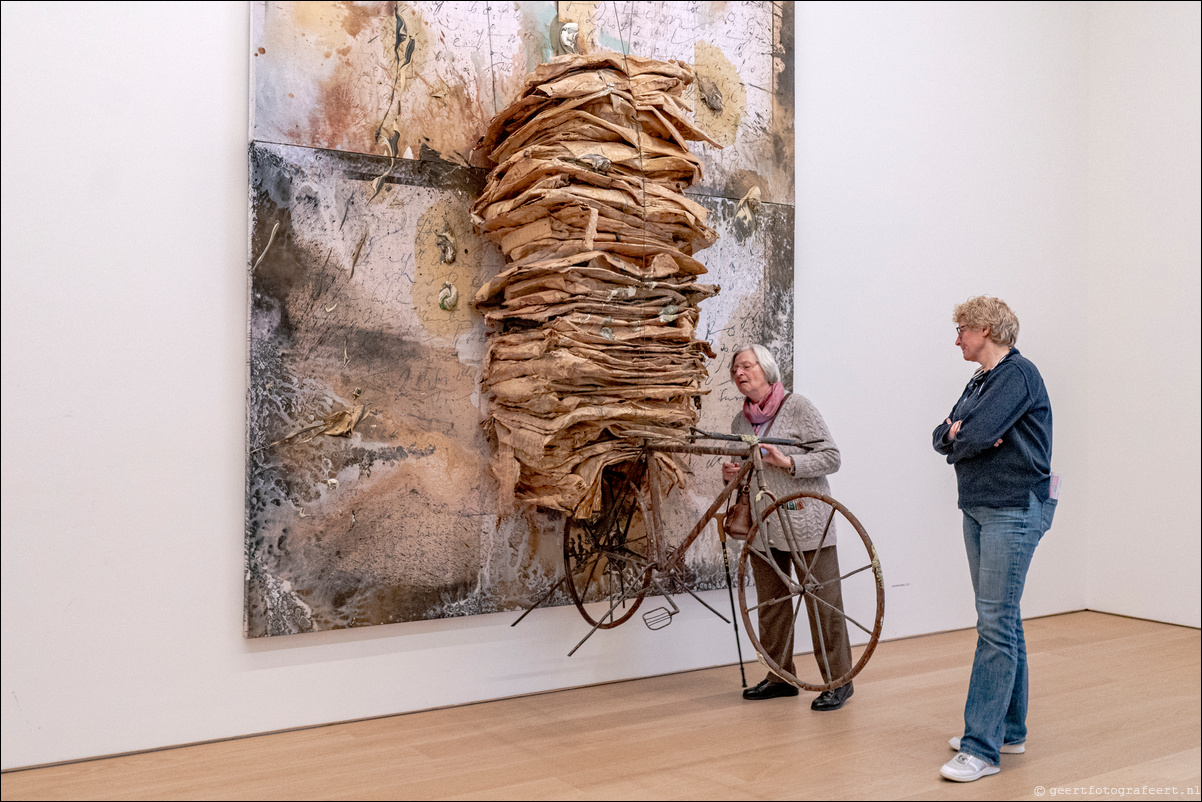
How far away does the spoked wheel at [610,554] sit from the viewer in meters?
3.45

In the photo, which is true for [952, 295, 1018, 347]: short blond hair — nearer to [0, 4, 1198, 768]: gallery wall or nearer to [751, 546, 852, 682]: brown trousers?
[751, 546, 852, 682]: brown trousers

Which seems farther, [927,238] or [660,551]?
[927,238]

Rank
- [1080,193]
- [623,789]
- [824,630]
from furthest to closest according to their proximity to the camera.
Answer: [1080,193], [824,630], [623,789]

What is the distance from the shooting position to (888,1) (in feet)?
14.4

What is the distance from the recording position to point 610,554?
3.42m

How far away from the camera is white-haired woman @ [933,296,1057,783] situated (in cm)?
267

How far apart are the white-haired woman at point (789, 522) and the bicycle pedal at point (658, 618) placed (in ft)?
1.35

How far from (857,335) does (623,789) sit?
245cm

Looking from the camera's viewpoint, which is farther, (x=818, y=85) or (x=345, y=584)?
(x=818, y=85)

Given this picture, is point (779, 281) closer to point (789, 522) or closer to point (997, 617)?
point (789, 522)

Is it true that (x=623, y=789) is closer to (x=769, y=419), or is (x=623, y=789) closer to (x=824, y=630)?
(x=824, y=630)

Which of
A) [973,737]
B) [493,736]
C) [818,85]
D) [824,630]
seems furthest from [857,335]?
[493,736]

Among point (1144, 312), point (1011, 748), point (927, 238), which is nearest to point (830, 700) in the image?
point (1011, 748)

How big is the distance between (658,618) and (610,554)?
1.48ft
